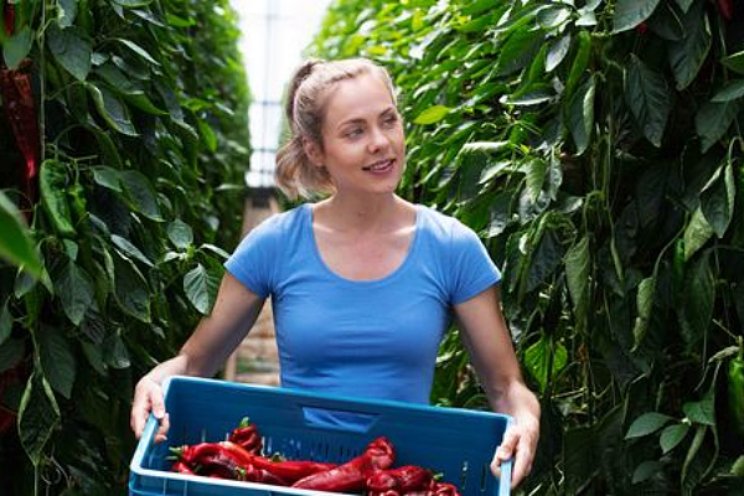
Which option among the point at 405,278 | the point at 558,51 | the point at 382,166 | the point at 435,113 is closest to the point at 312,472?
the point at 405,278

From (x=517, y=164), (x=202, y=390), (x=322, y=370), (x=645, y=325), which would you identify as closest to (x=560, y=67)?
(x=517, y=164)

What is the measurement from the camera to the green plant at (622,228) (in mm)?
1777

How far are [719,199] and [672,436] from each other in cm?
35

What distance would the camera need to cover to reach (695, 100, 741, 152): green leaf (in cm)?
174

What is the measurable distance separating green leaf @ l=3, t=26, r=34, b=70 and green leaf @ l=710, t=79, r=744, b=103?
981 millimetres

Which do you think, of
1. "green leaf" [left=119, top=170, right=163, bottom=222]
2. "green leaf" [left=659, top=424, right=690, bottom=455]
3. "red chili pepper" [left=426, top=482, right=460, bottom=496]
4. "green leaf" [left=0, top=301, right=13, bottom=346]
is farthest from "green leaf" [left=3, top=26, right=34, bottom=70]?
"green leaf" [left=659, top=424, right=690, bottom=455]

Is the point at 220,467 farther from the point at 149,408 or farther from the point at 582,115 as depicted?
the point at 582,115

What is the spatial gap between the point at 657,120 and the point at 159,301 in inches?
39.7

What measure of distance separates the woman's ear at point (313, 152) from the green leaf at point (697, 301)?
595 millimetres

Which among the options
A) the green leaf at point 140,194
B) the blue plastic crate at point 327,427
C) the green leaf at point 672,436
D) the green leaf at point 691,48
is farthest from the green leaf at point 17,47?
the green leaf at point 672,436

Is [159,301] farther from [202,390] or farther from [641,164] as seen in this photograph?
[641,164]

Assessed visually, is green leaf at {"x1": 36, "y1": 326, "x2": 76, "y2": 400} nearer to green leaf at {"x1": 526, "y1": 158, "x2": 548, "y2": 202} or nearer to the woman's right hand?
the woman's right hand

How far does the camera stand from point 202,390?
1.71 metres

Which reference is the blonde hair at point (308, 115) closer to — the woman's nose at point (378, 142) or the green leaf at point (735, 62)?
the woman's nose at point (378, 142)
